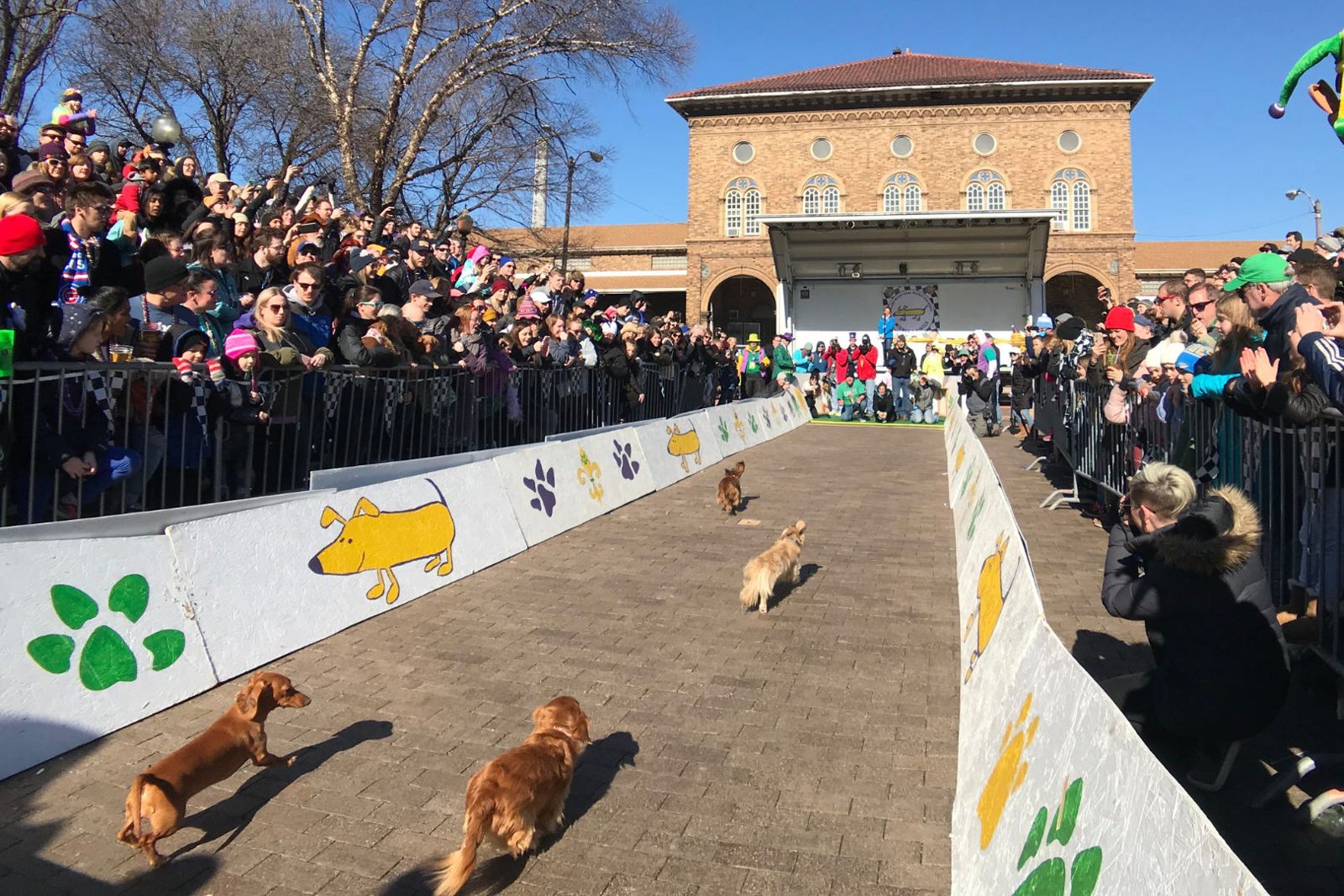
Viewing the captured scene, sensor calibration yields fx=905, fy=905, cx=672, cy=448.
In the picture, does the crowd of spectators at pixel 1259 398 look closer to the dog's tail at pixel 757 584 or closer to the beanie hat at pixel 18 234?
the dog's tail at pixel 757 584

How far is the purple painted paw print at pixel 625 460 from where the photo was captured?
37.7ft

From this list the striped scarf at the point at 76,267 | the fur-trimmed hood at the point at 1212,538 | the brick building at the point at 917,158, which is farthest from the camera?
the brick building at the point at 917,158

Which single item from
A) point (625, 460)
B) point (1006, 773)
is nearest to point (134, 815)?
point (1006, 773)

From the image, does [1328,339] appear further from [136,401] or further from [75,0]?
[75,0]

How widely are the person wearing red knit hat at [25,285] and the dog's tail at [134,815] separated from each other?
10.6 feet

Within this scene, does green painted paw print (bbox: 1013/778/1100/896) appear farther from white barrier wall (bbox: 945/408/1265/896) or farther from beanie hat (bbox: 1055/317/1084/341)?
beanie hat (bbox: 1055/317/1084/341)

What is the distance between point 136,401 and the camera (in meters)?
5.98

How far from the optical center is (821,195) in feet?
154

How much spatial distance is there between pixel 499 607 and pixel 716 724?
252 centimetres

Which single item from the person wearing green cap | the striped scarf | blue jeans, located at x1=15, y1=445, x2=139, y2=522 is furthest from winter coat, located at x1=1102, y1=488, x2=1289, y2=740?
the striped scarf

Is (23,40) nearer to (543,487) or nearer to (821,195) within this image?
(543,487)

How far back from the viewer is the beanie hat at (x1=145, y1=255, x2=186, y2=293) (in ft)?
21.7

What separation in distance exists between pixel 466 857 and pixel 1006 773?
1823mm

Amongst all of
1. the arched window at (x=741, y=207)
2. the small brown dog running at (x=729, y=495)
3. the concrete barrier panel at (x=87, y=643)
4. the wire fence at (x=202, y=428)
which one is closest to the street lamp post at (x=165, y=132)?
the wire fence at (x=202, y=428)
